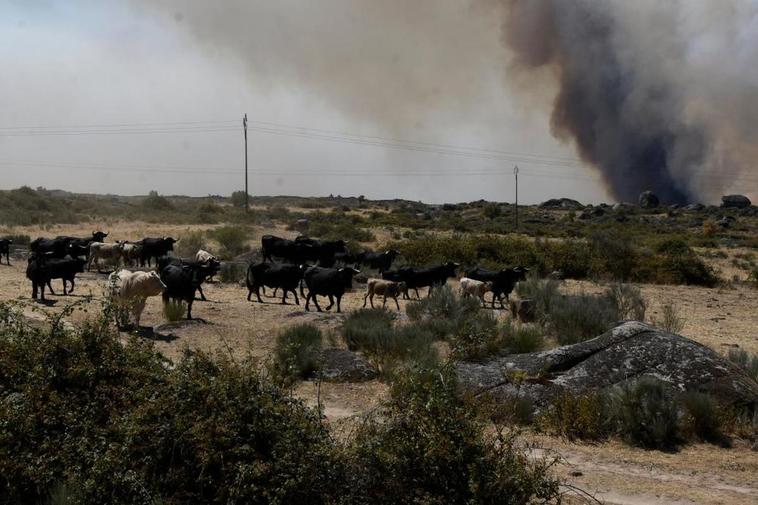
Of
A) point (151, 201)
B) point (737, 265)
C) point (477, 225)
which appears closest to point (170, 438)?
point (737, 265)

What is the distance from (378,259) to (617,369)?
19470 millimetres

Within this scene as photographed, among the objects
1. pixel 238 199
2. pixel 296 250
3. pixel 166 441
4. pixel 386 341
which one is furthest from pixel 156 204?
pixel 166 441

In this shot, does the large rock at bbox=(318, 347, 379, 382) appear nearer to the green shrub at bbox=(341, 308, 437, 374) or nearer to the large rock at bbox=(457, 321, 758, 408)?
the green shrub at bbox=(341, 308, 437, 374)

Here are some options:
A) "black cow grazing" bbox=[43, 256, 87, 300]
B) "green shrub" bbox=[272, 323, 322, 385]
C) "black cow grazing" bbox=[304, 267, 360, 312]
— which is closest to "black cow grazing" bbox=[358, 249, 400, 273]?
"black cow grazing" bbox=[304, 267, 360, 312]

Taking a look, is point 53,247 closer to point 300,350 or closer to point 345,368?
point 300,350

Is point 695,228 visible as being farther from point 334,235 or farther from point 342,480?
point 342,480

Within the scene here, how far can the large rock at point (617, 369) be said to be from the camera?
10414mm

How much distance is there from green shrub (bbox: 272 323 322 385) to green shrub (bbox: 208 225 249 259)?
2043cm

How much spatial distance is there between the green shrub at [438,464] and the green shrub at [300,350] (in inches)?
192

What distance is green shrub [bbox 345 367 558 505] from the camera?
5.67 meters

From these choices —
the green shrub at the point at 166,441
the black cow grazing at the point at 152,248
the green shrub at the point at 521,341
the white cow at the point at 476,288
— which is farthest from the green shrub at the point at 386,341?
the black cow grazing at the point at 152,248

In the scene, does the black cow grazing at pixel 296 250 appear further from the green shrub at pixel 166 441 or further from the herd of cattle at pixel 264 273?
the green shrub at pixel 166 441

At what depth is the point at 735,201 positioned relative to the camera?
3730 inches

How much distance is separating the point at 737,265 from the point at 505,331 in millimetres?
29244
